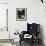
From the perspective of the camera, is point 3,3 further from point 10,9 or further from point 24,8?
point 24,8

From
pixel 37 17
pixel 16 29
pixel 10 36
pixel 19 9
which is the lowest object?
pixel 10 36

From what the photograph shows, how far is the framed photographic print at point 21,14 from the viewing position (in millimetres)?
2861

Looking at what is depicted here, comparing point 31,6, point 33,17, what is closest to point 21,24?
point 33,17

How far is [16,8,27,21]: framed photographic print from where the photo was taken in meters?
2.86

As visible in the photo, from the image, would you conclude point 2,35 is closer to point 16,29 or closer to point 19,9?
point 16,29

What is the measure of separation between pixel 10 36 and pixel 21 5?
915 mm

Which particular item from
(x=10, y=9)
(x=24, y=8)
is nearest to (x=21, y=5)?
(x=24, y=8)

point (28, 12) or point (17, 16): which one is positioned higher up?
point (28, 12)

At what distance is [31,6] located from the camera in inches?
112

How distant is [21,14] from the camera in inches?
113

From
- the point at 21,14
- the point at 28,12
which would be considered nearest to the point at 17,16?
the point at 21,14

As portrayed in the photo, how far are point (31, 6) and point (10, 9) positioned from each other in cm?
59

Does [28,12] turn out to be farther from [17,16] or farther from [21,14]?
[17,16]

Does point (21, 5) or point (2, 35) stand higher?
point (21, 5)
